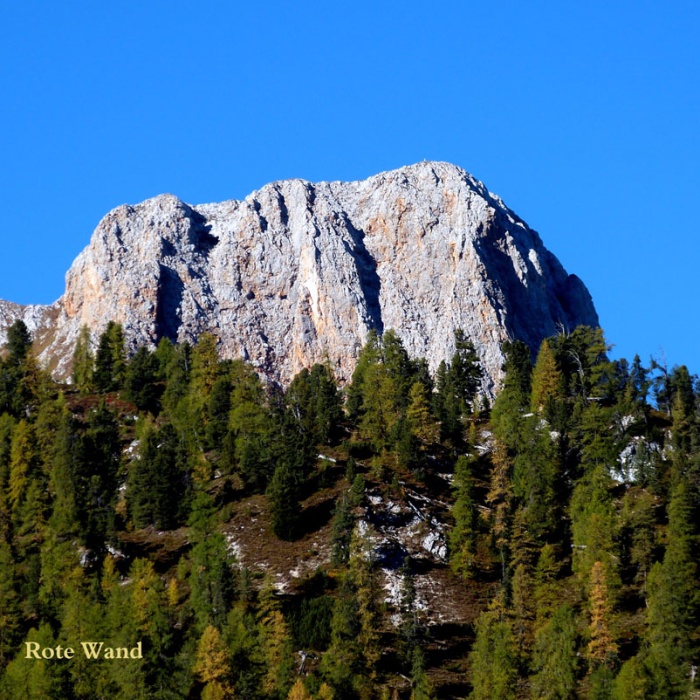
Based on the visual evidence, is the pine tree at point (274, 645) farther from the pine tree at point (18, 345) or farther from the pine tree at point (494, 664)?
the pine tree at point (18, 345)

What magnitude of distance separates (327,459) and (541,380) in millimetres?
27616

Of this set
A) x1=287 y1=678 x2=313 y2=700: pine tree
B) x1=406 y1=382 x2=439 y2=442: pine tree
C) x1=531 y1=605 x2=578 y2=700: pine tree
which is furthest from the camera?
x1=406 y1=382 x2=439 y2=442: pine tree

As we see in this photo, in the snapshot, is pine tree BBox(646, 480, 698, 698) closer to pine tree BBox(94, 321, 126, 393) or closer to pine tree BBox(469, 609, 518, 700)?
pine tree BBox(469, 609, 518, 700)

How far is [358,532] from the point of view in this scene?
4808 inches

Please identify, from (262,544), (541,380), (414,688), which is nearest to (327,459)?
(262,544)

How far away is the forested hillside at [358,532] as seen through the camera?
334ft

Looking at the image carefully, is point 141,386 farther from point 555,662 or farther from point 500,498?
point 555,662

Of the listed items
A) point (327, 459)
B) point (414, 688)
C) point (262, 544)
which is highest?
point (327, 459)

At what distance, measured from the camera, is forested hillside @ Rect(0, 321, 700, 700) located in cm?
10175

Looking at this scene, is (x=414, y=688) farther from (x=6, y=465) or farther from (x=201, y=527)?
(x=6, y=465)

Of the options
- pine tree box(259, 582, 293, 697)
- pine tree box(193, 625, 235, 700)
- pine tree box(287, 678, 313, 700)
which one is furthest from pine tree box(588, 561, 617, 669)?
pine tree box(193, 625, 235, 700)

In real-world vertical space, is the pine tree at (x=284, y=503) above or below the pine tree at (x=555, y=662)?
above

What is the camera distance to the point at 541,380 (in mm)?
151375

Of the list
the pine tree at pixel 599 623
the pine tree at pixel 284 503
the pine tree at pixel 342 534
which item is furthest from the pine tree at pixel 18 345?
the pine tree at pixel 599 623
